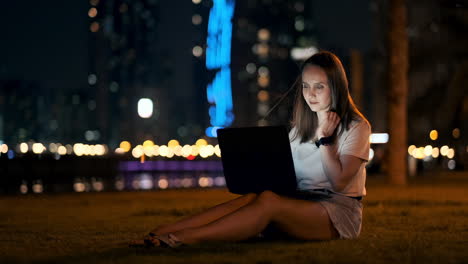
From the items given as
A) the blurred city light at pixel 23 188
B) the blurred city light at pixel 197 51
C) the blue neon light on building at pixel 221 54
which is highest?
the blurred city light at pixel 197 51

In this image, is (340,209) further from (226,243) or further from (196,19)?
(196,19)

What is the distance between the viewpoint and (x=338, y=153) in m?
5.88

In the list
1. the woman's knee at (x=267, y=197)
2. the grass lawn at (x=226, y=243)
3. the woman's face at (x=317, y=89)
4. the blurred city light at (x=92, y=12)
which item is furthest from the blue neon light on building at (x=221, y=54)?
the woman's knee at (x=267, y=197)

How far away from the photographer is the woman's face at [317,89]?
596 cm

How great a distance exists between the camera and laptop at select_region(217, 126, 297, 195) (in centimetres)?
566

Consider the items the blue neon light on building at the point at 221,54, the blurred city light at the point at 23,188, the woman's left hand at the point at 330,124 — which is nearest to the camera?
the woman's left hand at the point at 330,124

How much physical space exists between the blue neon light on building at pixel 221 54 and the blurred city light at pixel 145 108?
90.0 ft

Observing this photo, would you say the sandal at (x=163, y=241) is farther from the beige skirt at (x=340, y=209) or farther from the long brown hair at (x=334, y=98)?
the long brown hair at (x=334, y=98)

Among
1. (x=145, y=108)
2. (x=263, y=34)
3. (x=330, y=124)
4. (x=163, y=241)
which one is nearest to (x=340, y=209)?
(x=330, y=124)

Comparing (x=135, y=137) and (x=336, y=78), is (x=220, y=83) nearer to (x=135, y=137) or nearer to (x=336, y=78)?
(x=135, y=137)

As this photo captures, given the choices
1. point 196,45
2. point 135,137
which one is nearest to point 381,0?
point 135,137

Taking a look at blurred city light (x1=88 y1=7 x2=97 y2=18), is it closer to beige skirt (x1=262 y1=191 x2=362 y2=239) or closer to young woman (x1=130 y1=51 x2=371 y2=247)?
young woman (x1=130 y1=51 x2=371 y2=247)

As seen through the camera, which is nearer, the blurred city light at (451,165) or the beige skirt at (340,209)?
the beige skirt at (340,209)

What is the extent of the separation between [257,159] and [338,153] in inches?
23.2
